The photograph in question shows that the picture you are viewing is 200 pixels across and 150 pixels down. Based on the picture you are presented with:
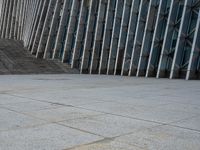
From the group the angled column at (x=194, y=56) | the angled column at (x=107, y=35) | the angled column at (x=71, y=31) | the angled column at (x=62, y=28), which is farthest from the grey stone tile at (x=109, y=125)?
the angled column at (x=62, y=28)

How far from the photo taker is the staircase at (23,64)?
944 inches

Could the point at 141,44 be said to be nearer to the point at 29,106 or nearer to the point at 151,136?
the point at 29,106

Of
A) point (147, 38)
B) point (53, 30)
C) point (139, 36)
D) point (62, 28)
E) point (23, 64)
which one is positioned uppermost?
point (62, 28)

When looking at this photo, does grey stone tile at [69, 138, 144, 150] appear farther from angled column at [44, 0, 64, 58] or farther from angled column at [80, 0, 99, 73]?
angled column at [44, 0, 64, 58]

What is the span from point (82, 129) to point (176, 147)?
157 cm

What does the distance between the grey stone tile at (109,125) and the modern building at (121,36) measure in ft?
53.1

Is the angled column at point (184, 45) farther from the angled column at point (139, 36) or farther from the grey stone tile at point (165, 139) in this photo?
the grey stone tile at point (165, 139)

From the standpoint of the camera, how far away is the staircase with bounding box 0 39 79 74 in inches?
944

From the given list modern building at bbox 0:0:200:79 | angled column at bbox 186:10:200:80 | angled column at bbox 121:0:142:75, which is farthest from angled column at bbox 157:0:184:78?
angled column at bbox 121:0:142:75

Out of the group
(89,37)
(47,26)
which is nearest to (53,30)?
(47,26)

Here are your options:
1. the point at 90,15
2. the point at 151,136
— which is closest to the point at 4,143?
the point at 151,136

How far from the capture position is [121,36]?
27.1 metres

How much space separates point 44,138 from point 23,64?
862 inches

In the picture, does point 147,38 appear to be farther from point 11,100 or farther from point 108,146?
point 108,146
